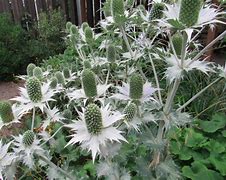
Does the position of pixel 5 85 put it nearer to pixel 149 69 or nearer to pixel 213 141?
pixel 149 69

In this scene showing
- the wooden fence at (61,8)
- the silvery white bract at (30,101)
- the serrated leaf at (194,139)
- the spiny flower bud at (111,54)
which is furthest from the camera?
the wooden fence at (61,8)

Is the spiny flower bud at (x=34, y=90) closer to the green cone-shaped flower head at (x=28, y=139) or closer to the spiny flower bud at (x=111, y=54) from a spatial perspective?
the green cone-shaped flower head at (x=28, y=139)

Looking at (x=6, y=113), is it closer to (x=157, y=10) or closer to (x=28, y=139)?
(x=28, y=139)

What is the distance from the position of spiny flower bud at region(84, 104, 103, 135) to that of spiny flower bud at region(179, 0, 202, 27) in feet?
1.47

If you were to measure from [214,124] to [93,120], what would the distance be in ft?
4.48

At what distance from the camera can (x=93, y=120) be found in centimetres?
126

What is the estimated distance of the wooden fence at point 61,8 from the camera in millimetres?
4953

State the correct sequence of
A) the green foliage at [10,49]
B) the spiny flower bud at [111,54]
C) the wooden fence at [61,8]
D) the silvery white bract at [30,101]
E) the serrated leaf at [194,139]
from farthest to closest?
the wooden fence at [61,8] < the green foliage at [10,49] < the serrated leaf at [194,139] < the spiny flower bud at [111,54] < the silvery white bract at [30,101]

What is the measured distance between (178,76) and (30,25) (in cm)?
431

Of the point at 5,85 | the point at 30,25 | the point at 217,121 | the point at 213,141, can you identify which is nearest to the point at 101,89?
the point at 213,141

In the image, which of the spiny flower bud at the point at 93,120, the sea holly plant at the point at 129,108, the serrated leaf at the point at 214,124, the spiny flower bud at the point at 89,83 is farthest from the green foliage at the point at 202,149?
the spiny flower bud at the point at 93,120

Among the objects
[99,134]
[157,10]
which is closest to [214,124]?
[157,10]

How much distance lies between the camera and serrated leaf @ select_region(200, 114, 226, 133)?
2344mm

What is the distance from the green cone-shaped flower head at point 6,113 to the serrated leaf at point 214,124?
1401mm
